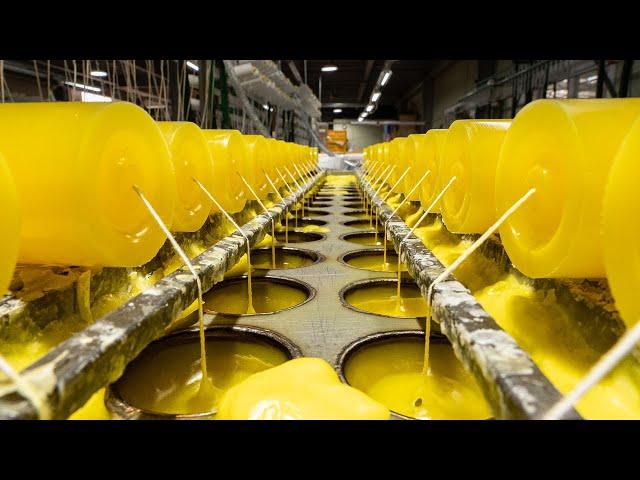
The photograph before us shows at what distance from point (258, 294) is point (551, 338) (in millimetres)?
1946

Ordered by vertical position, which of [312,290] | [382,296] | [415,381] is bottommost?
[415,381]

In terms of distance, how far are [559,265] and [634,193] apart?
1.14 feet

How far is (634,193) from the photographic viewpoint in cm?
96

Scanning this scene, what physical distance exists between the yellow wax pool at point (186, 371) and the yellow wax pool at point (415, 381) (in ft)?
1.24

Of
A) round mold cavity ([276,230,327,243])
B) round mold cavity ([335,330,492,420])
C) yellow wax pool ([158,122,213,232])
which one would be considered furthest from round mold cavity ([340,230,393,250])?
round mold cavity ([335,330,492,420])

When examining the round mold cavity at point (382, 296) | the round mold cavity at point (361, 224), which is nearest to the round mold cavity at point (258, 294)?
the round mold cavity at point (382, 296)

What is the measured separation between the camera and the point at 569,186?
1198 millimetres

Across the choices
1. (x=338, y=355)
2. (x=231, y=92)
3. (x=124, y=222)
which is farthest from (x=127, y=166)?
(x=231, y=92)

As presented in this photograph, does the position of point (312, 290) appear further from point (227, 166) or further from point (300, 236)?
point (300, 236)

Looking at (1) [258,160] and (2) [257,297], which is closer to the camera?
(2) [257,297]

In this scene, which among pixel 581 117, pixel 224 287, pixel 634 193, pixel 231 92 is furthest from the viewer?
pixel 231 92

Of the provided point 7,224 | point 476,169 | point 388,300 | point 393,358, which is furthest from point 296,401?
point 388,300

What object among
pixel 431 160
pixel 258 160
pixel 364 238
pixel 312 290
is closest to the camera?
pixel 312 290
